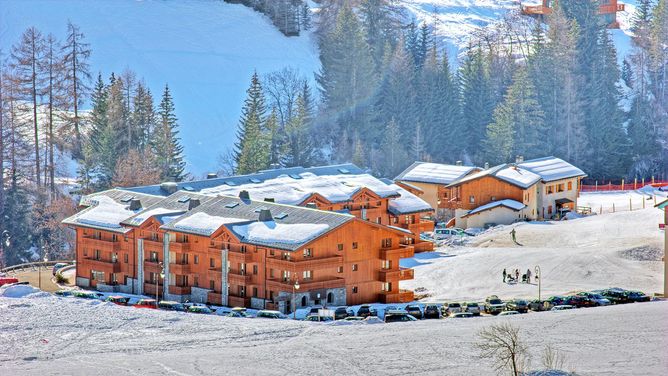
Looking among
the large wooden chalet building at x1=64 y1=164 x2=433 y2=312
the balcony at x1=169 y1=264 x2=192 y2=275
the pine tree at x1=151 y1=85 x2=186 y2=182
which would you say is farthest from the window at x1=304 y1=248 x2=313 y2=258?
the pine tree at x1=151 y1=85 x2=186 y2=182

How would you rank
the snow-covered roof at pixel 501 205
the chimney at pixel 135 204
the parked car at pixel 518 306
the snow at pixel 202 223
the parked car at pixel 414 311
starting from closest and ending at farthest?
1. the parked car at pixel 414 311
2. the parked car at pixel 518 306
3. the snow at pixel 202 223
4. the chimney at pixel 135 204
5. the snow-covered roof at pixel 501 205

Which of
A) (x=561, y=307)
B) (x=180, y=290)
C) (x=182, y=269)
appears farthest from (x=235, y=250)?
(x=561, y=307)

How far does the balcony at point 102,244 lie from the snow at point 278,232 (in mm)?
9419

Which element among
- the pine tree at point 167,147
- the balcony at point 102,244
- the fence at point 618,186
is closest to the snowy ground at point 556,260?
the balcony at point 102,244

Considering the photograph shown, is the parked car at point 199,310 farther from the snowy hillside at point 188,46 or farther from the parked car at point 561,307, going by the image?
the snowy hillside at point 188,46

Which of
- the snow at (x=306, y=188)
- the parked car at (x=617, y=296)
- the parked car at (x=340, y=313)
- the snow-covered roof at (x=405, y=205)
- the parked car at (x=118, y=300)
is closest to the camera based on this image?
the parked car at (x=340, y=313)

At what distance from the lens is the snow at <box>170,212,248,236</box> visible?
76688 millimetres

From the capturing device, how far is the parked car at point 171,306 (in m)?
71.2

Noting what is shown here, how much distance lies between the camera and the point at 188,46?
453 feet

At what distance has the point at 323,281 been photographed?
73.2 m

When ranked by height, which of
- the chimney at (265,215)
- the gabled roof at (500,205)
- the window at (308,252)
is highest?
the chimney at (265,215)

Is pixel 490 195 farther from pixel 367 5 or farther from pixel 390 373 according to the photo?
pixel 390 373

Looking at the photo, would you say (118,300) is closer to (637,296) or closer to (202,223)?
(202,223)

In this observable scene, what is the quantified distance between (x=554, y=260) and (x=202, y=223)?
66.1 ft
